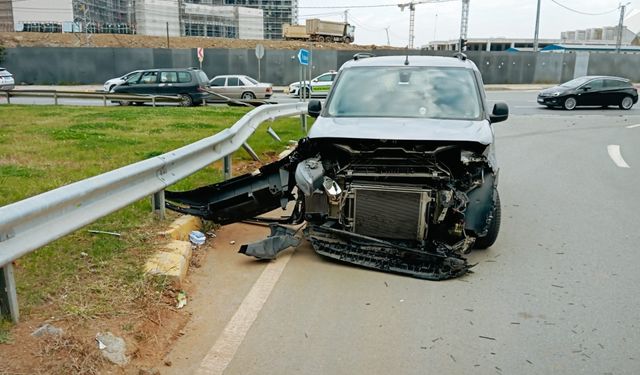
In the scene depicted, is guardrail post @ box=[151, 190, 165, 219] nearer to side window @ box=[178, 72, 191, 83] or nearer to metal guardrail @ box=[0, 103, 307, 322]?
metal guardrail @ box=[0, 103, 307, 322]

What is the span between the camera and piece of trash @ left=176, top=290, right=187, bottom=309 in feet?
14.9

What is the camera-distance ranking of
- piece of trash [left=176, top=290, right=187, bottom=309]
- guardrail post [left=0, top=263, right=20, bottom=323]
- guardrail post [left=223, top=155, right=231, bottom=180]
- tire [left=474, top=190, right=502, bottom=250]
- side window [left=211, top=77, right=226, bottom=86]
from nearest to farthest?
guardrail post [left=0, top=263, right=20, bottom=323] → piece of trash [left=176, top=290, right=187, bottom=309] → tire [left=474, top=190, right=502, bottom=250] → guardrail post [left=223, top=155, right=231, bottom=180] → side window [left=211, top=77, right=226, bottom=86]

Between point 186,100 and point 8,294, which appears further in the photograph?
point 186,100

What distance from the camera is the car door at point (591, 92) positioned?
27.4m

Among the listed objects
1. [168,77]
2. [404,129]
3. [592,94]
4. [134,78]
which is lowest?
[592,94]

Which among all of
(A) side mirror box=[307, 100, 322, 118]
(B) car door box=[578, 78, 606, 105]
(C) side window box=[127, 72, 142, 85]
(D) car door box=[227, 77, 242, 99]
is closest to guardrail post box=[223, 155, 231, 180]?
(A) side mirror box=[307, 100, 322, 118]

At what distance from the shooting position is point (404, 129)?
18.8 ft

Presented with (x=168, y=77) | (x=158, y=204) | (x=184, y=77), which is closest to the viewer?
(x=158, y=204)

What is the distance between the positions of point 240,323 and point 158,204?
7.67 feet

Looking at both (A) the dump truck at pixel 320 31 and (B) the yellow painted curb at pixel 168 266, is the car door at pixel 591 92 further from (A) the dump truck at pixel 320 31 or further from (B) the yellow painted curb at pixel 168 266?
(A) the dump truck at pixel 320 31

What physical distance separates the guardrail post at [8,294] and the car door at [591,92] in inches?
1098

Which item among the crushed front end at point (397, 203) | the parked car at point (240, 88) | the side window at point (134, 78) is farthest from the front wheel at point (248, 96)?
the crushed front end at point (397, 203)

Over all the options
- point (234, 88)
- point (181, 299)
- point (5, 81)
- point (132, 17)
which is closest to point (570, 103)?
point (234, 88)

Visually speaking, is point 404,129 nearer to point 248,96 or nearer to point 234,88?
point 248,96
